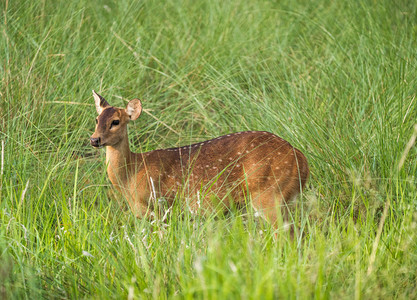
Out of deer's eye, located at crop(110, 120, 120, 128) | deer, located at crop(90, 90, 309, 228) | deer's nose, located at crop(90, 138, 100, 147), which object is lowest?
deer, located at crop(90, 90, 309, 228)

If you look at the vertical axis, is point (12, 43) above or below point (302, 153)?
above

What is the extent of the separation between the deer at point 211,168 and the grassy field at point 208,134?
146 millimetres

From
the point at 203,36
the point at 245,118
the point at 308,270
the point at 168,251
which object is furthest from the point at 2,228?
the point at 203,36

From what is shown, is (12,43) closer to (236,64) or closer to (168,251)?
(236,64)

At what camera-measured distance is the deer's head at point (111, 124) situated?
4.28 meters

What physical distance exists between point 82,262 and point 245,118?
7.61 ft

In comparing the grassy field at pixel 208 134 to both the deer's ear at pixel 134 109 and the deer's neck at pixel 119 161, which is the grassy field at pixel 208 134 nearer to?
the deer's neck at pixel 119 161

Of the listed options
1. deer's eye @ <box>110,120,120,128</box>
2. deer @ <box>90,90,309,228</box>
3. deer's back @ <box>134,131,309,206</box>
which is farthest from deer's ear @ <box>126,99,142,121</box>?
deer's back @ <box>134,131,309,206</box>

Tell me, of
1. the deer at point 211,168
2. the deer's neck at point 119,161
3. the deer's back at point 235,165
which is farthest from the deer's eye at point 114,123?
the deer's back at point 235,165

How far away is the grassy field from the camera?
277 centimetres

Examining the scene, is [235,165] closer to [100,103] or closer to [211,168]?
[211,168]

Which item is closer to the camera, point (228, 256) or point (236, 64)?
point (228, 256)

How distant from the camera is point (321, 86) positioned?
5.25 metres

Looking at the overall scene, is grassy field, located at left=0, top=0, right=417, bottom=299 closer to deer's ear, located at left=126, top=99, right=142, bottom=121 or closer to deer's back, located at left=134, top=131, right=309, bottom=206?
deer's back, located at left=134, top=131, right=309, bottom=206
